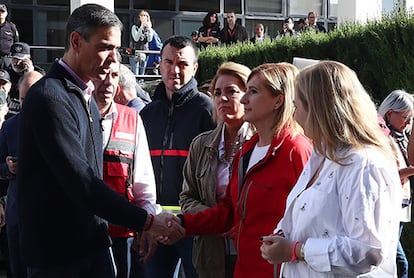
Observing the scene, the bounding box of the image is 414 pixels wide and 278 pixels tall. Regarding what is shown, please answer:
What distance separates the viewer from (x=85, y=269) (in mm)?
3605

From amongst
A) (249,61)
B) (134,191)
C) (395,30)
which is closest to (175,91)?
(134,191)

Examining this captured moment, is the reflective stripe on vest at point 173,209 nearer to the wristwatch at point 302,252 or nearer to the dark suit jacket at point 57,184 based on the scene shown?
the dark suit jacket at point 57,184

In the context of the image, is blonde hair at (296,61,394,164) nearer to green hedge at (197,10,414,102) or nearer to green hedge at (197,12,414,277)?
green hedge at (197,12,414,277)

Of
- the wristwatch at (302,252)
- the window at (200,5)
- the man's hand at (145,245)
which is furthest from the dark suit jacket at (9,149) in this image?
the window at (200,5)

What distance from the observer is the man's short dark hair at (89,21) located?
3.54m

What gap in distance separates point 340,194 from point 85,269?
4.62 ft

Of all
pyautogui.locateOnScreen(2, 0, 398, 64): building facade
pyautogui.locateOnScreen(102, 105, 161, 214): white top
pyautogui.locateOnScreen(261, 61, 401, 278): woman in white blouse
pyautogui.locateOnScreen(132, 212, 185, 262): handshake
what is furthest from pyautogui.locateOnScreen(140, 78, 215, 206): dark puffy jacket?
pyautogui.locateOnScreen(2, 0, 398, 64): building facade

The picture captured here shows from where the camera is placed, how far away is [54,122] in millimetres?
3357

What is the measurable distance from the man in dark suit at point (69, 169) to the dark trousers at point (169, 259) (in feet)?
4.42

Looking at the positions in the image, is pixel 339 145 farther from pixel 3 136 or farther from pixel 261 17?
pixel 261 17

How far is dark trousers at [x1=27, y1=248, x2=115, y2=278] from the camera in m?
3.46

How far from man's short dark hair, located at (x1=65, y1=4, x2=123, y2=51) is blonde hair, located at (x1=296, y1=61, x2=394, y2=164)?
1.10 m

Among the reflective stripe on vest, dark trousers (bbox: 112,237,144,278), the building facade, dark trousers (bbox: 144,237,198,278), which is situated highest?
the building facade

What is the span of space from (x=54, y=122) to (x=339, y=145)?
51.7 inches
